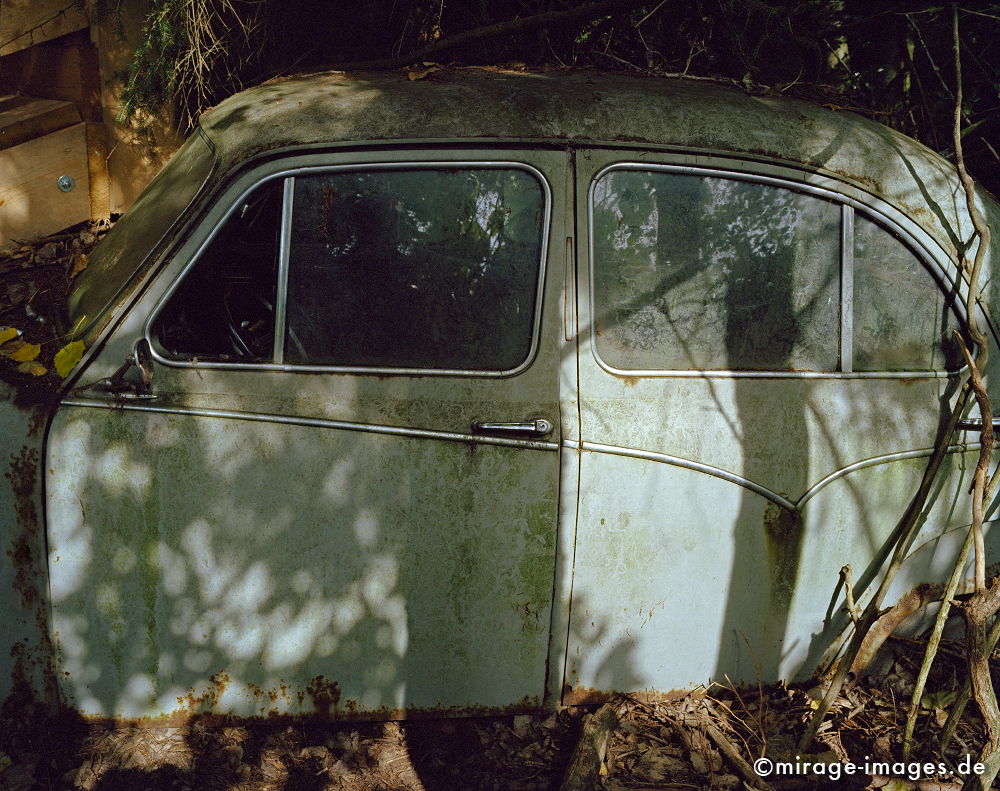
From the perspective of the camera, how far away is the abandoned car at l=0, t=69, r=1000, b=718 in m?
2.17

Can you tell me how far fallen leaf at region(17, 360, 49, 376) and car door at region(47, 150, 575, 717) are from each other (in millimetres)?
238

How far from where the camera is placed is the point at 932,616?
2.69 m

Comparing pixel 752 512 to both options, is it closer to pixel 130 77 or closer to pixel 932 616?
pixel 932 616

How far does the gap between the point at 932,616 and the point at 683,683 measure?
962 millimetres

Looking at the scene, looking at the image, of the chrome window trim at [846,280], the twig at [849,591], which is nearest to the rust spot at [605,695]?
the twig at [849,591]

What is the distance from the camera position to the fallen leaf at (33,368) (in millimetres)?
2158

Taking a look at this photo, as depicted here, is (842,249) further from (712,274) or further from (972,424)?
(972,424)

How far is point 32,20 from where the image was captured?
133 inches

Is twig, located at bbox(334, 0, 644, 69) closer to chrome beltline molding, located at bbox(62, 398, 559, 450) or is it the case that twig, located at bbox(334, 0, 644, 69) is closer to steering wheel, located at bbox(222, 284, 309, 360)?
steering wheel, located at bbox(222, 284, 309, 360)

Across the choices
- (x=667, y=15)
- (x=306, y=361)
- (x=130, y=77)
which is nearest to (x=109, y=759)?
(x=306, y=361)

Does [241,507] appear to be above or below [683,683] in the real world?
above

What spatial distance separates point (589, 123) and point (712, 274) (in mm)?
599

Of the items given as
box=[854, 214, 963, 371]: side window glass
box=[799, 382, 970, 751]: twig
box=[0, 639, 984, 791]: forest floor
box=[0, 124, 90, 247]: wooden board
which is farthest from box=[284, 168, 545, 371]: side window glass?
box=[0, 124, 90, 247]: wooden board

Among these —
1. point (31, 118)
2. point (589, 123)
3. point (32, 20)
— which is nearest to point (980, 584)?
point (589, 123)
